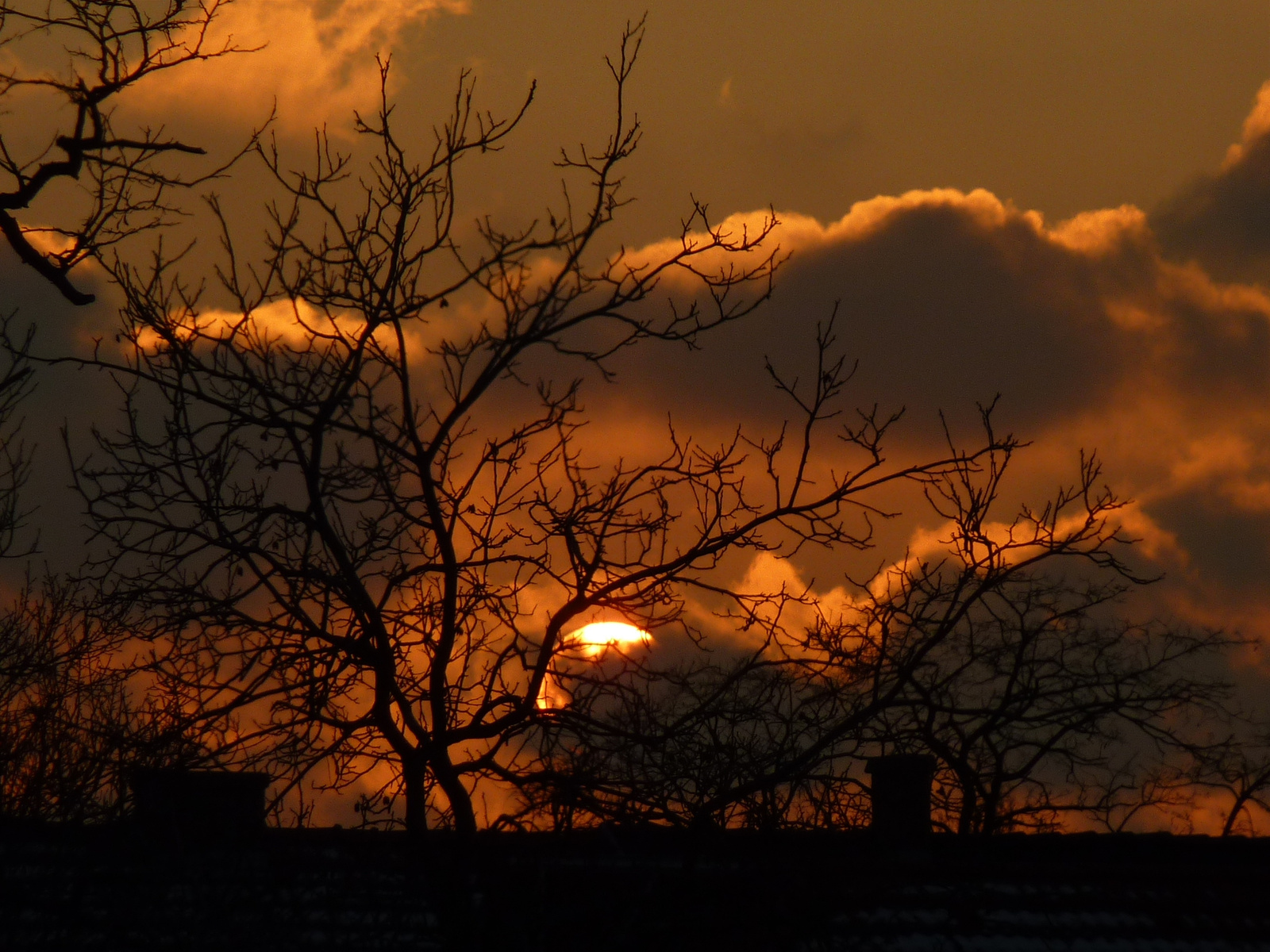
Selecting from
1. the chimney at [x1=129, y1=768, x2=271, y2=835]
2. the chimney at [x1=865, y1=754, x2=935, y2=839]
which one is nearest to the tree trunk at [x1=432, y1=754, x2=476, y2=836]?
the chimney at [x1=129, y1=768, x2=271, y2=835]

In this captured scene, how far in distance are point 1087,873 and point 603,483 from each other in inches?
187

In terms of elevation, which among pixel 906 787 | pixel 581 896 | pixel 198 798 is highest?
pixel 906 787

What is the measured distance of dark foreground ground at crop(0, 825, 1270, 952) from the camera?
313 inches

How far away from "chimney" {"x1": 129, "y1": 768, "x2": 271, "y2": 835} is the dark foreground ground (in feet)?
0.48

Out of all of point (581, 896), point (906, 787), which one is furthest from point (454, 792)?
point (906, 787)

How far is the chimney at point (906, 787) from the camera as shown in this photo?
1302 cm

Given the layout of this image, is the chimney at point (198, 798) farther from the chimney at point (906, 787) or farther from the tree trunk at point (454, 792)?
the chimney at point (906, 787)

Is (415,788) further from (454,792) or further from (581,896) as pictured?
(581,896)

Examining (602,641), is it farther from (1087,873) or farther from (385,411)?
(1087,873)

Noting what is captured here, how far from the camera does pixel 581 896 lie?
A: 30.1 feet

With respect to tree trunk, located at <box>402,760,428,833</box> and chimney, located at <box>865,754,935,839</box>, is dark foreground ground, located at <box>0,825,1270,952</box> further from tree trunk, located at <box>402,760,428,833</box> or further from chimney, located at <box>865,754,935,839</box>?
chimney, located at <box>865,754,935,839</box>

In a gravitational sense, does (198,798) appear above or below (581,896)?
above

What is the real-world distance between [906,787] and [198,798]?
646 cm

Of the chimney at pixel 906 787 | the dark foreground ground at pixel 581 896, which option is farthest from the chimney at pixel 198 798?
the chimney at pixel 906 787
